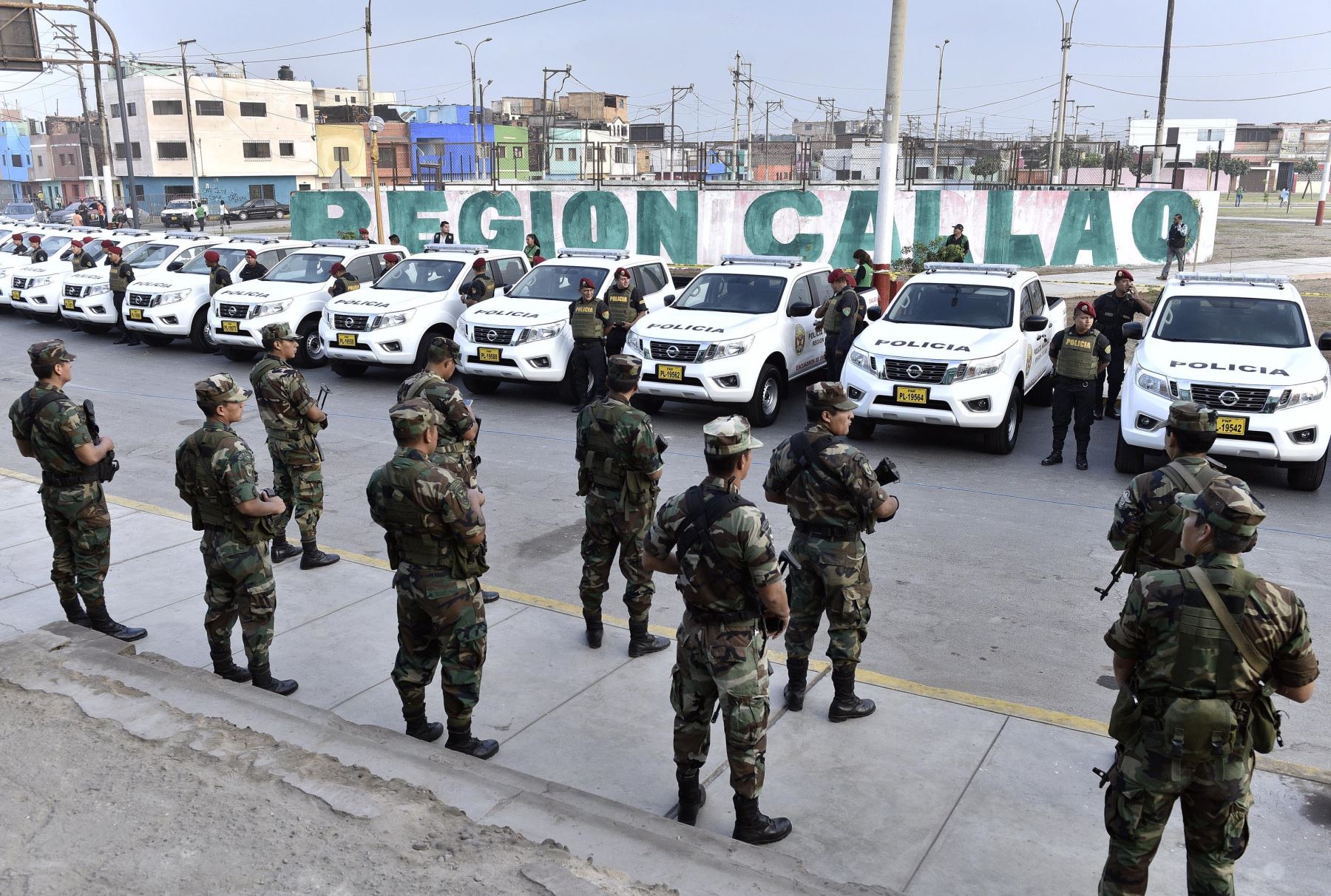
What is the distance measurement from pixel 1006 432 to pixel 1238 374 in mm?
2240

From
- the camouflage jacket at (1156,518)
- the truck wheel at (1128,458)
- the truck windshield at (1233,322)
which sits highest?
the truck windshield at (1233,322)

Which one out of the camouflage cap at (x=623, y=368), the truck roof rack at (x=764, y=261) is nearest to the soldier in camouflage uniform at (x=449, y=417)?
the camouflage cap at (x=623, y=368)

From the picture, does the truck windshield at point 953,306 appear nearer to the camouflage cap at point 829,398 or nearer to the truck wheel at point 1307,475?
the truck wheel at point 1307,475

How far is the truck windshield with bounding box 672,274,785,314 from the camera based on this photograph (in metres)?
12.6

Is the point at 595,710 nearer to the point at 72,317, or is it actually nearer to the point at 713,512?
the point at 713,512

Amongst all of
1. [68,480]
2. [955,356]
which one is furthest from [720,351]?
[68,480]

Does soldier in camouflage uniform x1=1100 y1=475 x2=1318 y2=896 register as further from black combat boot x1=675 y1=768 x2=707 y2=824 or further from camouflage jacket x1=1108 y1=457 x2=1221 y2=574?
black combat boot x1=675 y1=768 x2=707 y2=824

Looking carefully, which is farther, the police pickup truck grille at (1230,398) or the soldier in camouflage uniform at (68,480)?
the police pickup truck grille at (1230,398)

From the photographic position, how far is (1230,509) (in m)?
3.42

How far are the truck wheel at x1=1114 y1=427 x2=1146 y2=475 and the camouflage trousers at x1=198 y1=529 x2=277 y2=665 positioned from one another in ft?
25.3

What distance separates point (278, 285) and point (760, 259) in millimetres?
7308

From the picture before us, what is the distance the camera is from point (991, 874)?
4.27 metres

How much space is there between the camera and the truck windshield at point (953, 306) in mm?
11344

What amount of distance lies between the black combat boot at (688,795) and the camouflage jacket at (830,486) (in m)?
1.44
